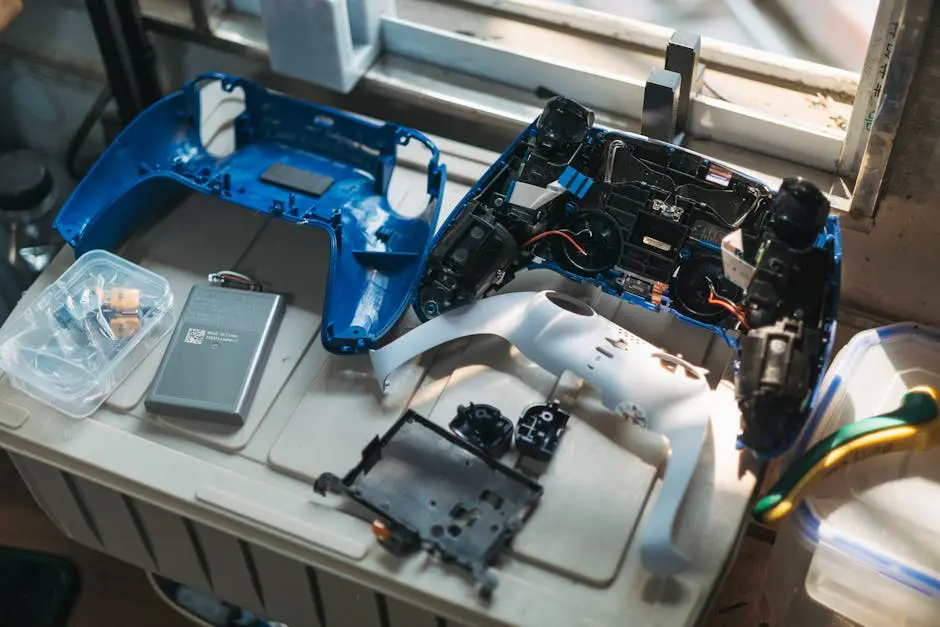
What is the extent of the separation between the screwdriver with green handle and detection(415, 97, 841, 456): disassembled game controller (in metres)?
0.06

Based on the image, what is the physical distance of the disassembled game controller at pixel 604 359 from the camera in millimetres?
968

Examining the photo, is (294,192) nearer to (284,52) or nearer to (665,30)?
(284,52)

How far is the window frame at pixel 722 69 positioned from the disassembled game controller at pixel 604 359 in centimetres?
33

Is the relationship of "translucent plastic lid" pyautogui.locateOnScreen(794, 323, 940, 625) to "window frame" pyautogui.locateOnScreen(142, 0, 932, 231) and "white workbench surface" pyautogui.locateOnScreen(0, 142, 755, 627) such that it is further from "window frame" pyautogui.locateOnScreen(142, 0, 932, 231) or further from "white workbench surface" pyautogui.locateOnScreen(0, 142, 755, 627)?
"window frame" pyautogui.locateOnScreen(142, 0, 932, 231)

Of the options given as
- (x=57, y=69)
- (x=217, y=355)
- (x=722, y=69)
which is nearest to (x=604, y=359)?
(x=217, y=355)

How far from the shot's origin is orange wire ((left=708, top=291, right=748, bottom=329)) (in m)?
1.03

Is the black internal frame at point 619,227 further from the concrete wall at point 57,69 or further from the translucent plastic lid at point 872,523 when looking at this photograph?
the concrete wall at point 57,69

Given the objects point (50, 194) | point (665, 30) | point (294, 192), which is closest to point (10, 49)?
point (50, 194)

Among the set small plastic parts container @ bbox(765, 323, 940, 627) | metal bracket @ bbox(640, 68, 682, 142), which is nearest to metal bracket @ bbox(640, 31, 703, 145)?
metal bracket @ bbox(640, 68, 682, 142)

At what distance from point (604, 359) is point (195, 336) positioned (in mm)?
438

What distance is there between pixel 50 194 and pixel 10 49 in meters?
0.24

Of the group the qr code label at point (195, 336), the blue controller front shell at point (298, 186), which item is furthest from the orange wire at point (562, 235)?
the qr code label at point (195, 336)

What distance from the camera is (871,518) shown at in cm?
98

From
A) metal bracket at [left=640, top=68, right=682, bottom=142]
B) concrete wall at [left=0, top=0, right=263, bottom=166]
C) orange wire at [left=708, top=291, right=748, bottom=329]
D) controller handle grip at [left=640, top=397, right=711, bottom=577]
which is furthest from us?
concrete wall at [left=0, top=0, right=263, bottom=166]
